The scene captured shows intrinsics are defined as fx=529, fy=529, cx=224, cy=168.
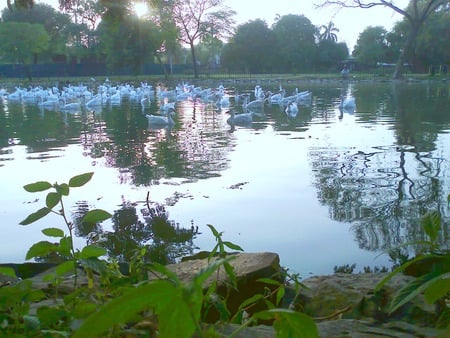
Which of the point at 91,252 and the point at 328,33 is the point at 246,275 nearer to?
the point at 91,252

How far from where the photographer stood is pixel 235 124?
1452cm

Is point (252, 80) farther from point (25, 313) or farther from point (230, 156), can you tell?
point (25, 313)

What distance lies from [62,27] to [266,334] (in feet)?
215

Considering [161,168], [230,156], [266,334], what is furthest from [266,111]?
[266,334]

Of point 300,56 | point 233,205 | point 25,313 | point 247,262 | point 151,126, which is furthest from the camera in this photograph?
point 300,56

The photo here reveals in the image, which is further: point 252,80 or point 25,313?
point 252,80

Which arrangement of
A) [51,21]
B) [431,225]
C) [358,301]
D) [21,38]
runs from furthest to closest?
1. [51,21]
2. [21,38]
3. [358,301]
4. [431,225]

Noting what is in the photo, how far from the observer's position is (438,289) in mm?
1052

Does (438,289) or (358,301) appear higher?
(438,289)

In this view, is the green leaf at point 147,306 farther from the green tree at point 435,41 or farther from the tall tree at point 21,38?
the tall tree at point 21,38

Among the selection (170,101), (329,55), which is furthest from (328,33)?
Result: (170,101)

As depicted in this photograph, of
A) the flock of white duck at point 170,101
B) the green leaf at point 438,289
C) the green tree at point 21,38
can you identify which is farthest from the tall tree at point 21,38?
the green leaf at point 438,289

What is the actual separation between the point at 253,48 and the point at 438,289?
61176 mm

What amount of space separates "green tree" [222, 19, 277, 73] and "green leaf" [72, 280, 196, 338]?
201 feet
